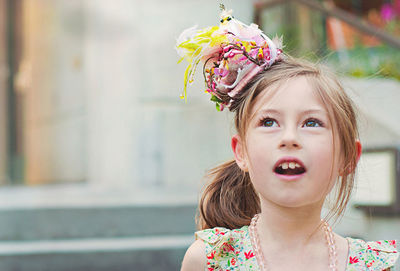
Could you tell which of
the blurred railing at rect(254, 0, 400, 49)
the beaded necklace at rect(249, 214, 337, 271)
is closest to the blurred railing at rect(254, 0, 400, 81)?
the blurred railing at rect(254, 0, 400, 49)

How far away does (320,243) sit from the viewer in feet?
5.82

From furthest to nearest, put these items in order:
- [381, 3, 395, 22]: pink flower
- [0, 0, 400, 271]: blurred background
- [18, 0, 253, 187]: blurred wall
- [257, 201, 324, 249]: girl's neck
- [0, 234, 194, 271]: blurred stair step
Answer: [381, 3, 395, 22]: pink flower < [18, 0, 253, 187]: blurred wall < [0, 0, 400, 271]: blurred background < [0, 234, 194, 271]: blurred stair step < [257, 201, 324, 249]: girl's neck

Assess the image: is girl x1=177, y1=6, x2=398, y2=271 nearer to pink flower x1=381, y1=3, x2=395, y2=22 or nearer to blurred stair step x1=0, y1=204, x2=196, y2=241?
blurred stair step x1=0, y1=204, x2=196, y2=241

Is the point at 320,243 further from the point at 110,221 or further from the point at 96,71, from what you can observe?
the point at 96,71

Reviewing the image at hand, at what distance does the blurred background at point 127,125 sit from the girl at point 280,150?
45 cm

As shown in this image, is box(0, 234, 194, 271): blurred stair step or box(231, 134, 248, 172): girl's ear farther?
box(0, 234, 194, 271): blurred stair step

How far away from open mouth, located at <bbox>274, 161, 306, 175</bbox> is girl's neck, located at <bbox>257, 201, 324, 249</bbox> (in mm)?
120

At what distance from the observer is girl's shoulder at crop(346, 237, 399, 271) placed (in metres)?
1.78

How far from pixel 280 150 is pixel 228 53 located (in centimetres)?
33

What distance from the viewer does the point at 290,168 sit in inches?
65.7

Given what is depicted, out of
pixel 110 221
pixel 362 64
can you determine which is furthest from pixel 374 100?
pixel 110 221

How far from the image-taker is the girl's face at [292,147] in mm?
1645

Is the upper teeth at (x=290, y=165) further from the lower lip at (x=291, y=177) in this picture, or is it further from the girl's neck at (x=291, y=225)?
the girl's neck at (x=291, y=225)

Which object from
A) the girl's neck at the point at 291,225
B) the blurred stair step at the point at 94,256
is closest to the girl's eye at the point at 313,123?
the girl's neck at the point at 291,225
